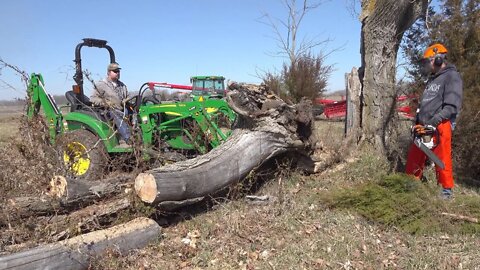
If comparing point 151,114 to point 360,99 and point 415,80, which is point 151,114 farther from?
point 415,80

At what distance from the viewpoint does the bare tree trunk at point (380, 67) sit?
22.8ft

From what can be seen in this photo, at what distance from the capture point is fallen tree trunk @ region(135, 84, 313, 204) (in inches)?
177

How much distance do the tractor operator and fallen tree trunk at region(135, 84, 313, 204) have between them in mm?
2129

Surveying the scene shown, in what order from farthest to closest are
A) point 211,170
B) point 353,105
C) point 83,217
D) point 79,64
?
1. point 79,64
2. point 353,105
3. point 211,170
4. point 83,217

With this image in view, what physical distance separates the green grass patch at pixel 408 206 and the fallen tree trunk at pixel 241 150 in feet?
3.85

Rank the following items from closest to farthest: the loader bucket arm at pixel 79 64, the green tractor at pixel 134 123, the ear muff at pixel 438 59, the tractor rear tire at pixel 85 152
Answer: the ear muff at pixel 438 59
the tractor rear tire at pixel 85 152
the green tractor at pixel 134 123
the loader bucket arm at pixel 79 64

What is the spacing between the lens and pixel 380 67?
7062 millimetres

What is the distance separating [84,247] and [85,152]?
2798mm

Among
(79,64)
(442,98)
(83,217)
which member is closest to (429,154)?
(442,98)

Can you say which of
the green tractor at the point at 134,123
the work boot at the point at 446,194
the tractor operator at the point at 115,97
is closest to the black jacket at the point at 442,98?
the work boot at the point at 446,194

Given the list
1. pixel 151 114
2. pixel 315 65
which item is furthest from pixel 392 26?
pixel 315 65

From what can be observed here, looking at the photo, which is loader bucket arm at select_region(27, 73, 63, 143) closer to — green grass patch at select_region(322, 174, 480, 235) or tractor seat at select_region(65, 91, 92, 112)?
tractor seat at select_region(65, 91, 92, 112)

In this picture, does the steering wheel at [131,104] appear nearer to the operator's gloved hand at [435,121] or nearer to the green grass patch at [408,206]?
the green grass patch at [408,206]

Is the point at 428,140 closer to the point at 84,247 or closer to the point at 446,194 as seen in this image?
the point at 446,194
